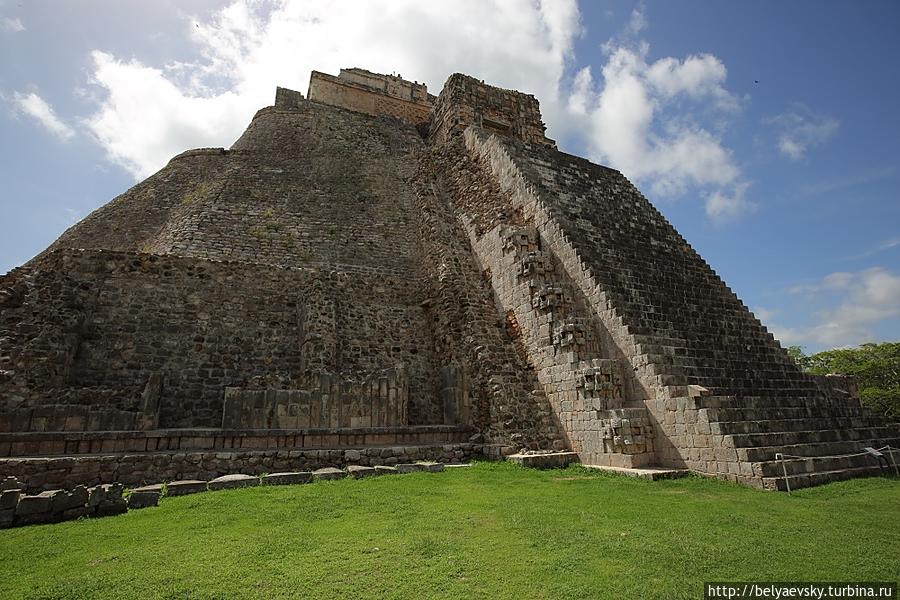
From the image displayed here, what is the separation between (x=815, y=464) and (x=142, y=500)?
9.89 metres

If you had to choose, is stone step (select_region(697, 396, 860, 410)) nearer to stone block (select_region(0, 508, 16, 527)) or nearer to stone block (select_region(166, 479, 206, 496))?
stone block (select_region(166, 479, 206, 496))

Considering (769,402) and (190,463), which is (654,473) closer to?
(769,402)

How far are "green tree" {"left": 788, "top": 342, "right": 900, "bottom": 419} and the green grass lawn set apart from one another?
2750 cm

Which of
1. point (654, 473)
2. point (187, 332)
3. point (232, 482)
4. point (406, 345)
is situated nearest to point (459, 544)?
point (232, 482)

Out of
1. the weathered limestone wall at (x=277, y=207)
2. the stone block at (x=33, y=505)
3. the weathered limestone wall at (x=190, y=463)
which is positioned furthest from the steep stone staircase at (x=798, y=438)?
the weathered limestone wall at (x=277, y=207)

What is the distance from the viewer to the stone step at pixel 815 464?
706 centimetres

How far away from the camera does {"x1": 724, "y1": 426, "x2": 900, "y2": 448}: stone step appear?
24.9 ft

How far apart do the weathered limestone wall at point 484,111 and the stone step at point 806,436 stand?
1479 centimetres

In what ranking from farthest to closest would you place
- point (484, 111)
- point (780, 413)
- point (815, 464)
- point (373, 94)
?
point (373, 94) < point (484, 111) < point (780, 413) < point (815, 464)

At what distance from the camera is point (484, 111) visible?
20.0 metres

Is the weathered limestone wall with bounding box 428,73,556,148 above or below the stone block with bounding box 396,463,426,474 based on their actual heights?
above

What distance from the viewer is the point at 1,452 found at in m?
7.41

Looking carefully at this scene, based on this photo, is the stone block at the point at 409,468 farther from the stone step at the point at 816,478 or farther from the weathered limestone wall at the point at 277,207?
the weathered limestone wall at the point at 277,207

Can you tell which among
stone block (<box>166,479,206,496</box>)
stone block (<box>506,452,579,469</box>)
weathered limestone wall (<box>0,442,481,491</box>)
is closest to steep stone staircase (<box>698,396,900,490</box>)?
stone block (<box>506,452,579,469</box>)
